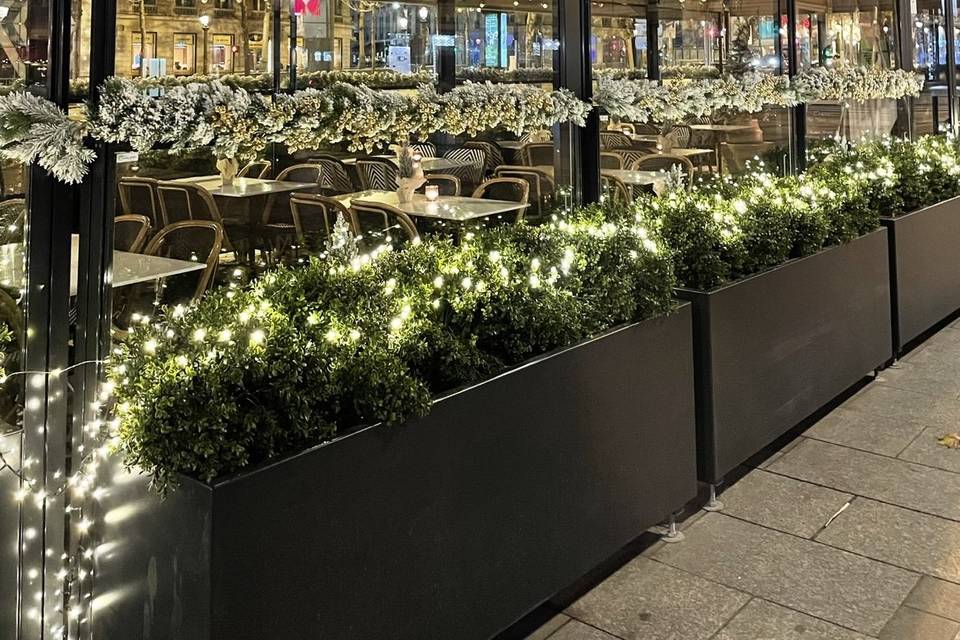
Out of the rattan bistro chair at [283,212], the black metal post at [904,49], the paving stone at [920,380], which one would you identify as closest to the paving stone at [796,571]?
the rattan bistro chair at [283,212]

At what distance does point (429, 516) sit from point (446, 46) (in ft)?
5.99

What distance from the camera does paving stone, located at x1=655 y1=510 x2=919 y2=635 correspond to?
9.02 feet

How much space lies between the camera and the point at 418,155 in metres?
3.27

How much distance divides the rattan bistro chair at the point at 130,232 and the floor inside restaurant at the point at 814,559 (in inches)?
60.7

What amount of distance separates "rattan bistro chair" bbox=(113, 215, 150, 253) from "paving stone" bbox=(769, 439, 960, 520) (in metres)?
2.63

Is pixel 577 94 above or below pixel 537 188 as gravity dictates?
above

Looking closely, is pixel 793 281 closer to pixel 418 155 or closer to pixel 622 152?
pixel 622 152

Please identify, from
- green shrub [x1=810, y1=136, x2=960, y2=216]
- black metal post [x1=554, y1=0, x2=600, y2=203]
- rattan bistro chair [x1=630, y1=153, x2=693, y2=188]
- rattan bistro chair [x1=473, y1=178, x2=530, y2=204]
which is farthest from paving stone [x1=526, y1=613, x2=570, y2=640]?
green shrub [x1=810, y1=136, x2=960, y2=216]

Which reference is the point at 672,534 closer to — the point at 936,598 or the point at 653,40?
the point at 936,598

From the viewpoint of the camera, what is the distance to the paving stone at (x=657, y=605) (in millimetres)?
2656

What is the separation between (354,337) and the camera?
219cm

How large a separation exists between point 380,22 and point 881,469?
2634mm

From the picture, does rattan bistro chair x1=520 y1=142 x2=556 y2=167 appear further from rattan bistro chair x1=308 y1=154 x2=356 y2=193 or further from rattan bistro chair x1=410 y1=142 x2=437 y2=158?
rattan bistro chair x1=308 y1=154 x2=356 y2=193

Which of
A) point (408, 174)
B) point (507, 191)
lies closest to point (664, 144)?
point (507, 191)
